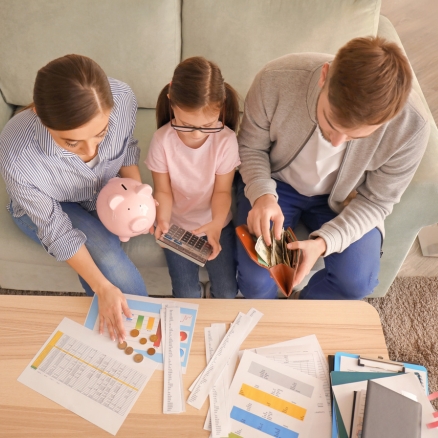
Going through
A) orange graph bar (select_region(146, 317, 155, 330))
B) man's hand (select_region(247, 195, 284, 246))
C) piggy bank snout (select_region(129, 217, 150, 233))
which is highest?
piggy bank snout (select_region(129, 217, 150, 233))

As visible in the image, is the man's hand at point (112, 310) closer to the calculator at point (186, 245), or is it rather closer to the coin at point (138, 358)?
the coin at point (138, 358)

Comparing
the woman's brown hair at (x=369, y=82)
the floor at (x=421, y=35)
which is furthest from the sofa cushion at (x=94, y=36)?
the floor at (x=421, y=35)

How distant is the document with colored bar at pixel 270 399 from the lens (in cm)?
91

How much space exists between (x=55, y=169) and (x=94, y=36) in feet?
2.00

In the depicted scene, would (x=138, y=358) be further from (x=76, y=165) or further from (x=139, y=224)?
(x=76, y=165)

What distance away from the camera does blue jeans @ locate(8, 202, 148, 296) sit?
4.05 feet

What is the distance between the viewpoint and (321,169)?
48.6 inches

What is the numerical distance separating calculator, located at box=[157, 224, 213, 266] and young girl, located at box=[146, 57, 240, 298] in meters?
0.02

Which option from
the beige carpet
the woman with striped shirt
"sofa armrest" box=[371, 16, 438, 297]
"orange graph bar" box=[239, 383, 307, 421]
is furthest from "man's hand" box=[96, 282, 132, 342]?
the beige carpet

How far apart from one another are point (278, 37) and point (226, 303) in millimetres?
959

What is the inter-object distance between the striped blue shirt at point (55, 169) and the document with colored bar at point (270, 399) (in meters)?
0.58

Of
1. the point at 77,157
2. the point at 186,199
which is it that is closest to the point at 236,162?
the point at 186,199

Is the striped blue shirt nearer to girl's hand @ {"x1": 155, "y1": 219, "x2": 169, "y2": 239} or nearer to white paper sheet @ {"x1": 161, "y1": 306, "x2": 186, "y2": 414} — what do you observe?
girl's hand @ {"x1": 155, "y1": 219, "x2": 169, "y2": 239}

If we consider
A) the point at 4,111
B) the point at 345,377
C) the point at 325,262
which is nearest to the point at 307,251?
the point at 325,262
